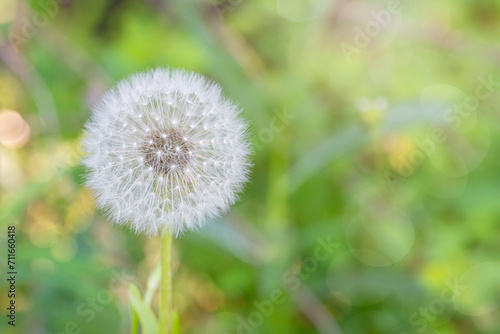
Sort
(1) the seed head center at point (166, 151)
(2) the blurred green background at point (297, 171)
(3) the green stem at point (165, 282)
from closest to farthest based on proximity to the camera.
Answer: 1. (3) the green stem at point (165, 282)
2. (1) the seed head center at point (166, 151)
3. (2) the blurred green background at point (297, 171)

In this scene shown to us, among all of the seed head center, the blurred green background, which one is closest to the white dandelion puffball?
the seed head center

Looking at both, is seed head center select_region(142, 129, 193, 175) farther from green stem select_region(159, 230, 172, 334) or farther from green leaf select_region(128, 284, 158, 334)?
green leaf select_region(128, 284, 158, 334)

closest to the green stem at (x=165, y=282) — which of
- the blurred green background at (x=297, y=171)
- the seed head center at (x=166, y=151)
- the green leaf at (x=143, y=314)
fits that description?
the green leaf at (x=143, y=314)

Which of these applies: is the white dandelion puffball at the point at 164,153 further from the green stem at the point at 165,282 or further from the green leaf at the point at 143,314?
the green leaf at the point at 143,314

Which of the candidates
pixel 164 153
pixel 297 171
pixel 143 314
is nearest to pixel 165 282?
pixel 143 314

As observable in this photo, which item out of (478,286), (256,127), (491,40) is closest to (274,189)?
(256,127)

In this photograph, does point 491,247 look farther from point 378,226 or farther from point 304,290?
point 304,290
